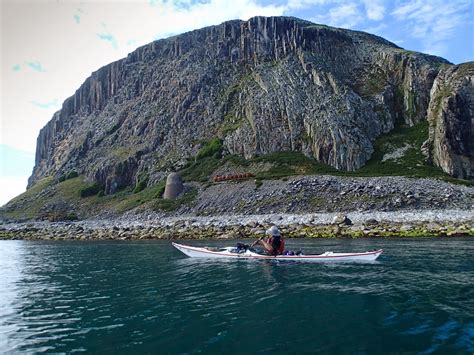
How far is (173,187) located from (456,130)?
6216cm

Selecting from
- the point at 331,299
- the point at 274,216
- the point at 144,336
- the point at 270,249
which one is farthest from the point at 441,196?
the point at 144,336

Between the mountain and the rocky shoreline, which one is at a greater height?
the mountain

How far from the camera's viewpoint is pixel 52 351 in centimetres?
1215

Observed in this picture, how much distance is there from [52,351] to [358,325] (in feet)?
34.3

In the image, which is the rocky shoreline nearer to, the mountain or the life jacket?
the life jacket

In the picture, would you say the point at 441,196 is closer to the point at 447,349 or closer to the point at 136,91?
the point at 447,349

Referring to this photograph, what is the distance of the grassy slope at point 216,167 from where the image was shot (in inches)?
3110

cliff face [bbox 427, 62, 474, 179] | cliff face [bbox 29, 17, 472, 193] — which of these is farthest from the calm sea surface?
cliff face [bbox 29, 17, 472, 193]

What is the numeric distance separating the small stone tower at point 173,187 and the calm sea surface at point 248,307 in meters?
56.3

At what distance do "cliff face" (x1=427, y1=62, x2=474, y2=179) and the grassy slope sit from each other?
299cm

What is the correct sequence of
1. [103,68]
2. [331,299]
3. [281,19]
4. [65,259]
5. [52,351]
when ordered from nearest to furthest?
1. [52,351]
2. [331,299]
3. [65,259]
4. [281,19]
5. [103,68]

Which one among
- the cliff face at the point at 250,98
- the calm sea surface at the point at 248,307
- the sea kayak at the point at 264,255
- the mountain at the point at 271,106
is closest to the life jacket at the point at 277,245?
the sea kayak at the point at 264,255

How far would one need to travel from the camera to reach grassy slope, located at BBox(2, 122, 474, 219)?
7900 cm

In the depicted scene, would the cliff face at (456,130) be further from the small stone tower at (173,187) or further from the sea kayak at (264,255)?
the sea kayak at (264,255)
